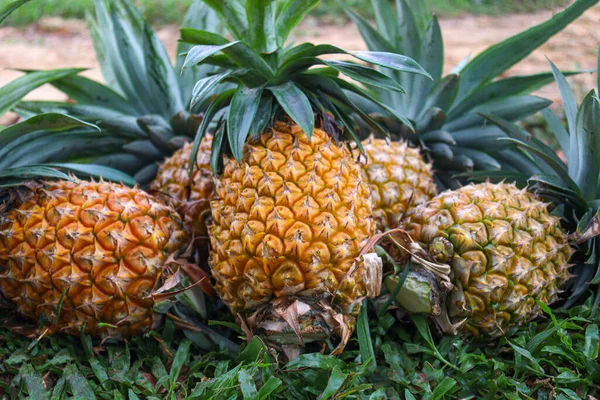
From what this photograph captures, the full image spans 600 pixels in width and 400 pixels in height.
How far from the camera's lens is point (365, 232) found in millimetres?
1719

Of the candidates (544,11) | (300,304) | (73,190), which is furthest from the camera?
(544,11)

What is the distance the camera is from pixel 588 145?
1.90 metres

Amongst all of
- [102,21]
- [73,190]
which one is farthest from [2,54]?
[73,190]

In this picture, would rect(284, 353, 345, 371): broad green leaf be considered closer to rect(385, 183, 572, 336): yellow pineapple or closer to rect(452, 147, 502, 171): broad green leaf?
rect(385, 183, 572, 336): yellow pineapple

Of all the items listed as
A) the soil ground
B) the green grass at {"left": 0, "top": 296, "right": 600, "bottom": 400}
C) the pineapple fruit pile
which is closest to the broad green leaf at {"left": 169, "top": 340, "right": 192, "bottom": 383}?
the green grass at {"left": 0, "top": 296, "right": 600, "bottom": 400}

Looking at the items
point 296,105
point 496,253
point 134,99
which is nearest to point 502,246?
point 496,253

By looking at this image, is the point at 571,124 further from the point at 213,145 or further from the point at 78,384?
the point at 78,384

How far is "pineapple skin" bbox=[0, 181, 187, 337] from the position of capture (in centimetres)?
176

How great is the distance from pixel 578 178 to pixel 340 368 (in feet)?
3.56

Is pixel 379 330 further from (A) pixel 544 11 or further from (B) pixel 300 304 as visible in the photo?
(A) pixel 544 11

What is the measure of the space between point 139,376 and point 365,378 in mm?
724

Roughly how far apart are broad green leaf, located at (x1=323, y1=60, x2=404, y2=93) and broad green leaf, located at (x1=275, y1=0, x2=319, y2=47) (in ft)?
0.79

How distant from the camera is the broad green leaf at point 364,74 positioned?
168 centimetres

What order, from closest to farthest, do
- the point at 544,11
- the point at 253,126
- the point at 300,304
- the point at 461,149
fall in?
the point at 300,304 < the point at 253,126 < the point at 461,149 < the point at 544,11
